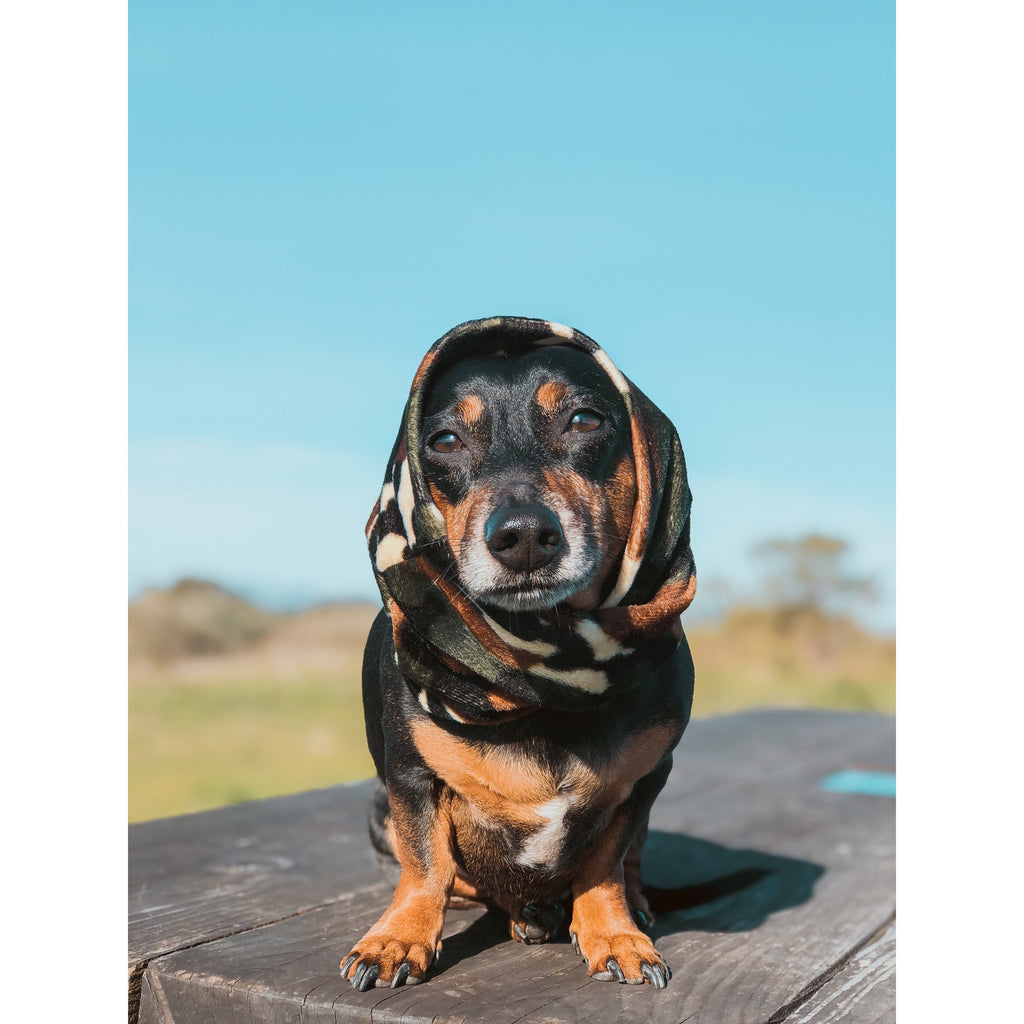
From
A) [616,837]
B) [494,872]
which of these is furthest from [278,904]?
[616,837]

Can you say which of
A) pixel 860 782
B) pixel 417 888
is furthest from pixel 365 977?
pixel 860 782

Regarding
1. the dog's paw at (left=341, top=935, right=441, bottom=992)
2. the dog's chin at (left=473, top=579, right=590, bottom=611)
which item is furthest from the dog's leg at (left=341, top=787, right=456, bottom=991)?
the dog's chin at (left=473, top=579, right=590, bottom=611)

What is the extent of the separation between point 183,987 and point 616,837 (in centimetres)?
95

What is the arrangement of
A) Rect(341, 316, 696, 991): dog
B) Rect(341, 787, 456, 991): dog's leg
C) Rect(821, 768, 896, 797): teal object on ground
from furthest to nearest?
Rect(821, 768, 896, 797): teal object on ground
Rect(341, 787, 456, 991): dog's leg
Rect(341, 316, 696, 991): dog

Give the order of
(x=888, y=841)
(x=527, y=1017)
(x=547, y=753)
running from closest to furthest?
1. (x=527, y=1017)
2. (x=547, y=753)
3. (x=888, y=841)

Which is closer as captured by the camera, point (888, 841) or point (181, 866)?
point (181, 866)

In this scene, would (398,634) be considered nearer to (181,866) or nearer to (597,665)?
(597,665)

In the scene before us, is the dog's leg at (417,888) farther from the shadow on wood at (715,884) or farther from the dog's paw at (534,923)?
the shadow on wood at (715,884)

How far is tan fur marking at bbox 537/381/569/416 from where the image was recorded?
220 centimetres

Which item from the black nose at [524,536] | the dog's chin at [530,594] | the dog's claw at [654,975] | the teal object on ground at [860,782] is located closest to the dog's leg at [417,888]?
the dog's claw at [654,975]

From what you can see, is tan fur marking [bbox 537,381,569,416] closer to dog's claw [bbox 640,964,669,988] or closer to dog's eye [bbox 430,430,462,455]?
dog's eye [bbox 430,430,462,455]

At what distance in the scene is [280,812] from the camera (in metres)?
4.07

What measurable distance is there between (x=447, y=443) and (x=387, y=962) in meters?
1.04

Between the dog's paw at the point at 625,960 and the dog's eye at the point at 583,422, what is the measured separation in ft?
3.51
